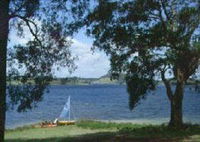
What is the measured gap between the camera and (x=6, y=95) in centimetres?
1850

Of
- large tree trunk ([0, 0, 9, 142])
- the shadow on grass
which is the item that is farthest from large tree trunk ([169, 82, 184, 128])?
large tree trunk ([0, 0, 9, 142])

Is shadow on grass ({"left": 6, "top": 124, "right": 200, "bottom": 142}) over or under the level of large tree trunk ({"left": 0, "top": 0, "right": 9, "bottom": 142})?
under

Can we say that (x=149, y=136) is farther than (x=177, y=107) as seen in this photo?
No

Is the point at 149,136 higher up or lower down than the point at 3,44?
lower down

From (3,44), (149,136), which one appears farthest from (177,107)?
(3,44)

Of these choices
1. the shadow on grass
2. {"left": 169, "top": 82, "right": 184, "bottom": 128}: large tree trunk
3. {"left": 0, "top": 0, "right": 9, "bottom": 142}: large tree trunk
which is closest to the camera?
{"left": 0, "top": 0, "right": 9, "bottom": 142}: large tree trunk

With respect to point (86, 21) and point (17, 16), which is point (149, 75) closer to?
point (86, 21)

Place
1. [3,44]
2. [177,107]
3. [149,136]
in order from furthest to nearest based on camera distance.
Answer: [177,107] → [149,136] → [3,44]

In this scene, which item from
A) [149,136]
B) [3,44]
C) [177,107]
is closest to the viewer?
[3,44]

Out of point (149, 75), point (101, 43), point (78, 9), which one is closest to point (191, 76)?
point (149, 75)

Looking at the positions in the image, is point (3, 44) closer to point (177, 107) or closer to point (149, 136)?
point (149, 136)

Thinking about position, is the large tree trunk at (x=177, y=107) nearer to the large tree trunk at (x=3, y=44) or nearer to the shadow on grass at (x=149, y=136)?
the shadow on grass at (x=149, y=136)

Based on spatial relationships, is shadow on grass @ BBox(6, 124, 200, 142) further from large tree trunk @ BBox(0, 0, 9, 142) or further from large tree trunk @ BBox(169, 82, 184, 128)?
large tree trunk @ BBox(0, 0, 9, 142)

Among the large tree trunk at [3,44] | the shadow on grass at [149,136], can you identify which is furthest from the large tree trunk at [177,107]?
the large tree trunk at [3,44]
